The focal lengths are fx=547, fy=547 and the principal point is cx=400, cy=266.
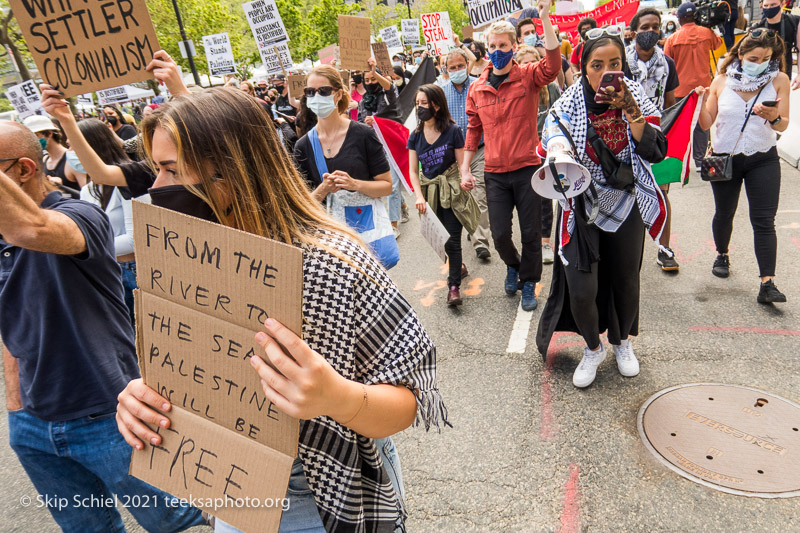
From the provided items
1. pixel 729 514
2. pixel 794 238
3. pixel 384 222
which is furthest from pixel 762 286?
pixel 384 222

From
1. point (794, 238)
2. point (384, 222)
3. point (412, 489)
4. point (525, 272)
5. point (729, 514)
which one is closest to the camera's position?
point (729, 514)

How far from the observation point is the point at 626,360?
11.2 ft

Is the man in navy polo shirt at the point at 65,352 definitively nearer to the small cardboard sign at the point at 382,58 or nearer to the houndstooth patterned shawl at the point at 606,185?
the houndstooth patterned shawl at the point at 606,185

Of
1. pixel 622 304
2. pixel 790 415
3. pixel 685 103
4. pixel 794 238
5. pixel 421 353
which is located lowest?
pixel 794 238

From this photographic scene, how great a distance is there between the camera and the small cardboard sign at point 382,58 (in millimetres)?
7883

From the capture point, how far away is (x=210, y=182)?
129 cm

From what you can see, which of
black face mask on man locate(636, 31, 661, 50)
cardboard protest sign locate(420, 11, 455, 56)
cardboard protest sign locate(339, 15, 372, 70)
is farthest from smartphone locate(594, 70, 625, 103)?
cardboard protest sign locate(420, 11, 455, 56)

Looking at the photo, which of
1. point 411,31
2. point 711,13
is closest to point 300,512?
point 711,13

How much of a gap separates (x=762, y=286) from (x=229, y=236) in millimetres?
4261

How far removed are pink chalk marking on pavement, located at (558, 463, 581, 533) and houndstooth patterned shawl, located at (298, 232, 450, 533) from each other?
137 cm

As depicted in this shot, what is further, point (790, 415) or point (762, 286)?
point (762, 286)

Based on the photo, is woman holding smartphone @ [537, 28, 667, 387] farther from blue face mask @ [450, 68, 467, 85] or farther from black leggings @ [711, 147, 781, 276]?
blue face mask @ [450, 68, 467, 85]

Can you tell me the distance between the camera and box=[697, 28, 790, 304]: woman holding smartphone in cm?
382

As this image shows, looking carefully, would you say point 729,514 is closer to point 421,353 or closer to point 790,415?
point 790,415
